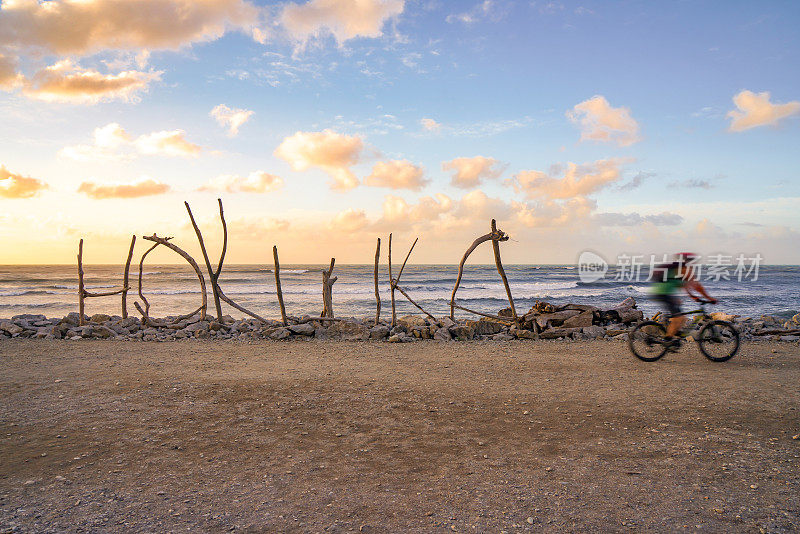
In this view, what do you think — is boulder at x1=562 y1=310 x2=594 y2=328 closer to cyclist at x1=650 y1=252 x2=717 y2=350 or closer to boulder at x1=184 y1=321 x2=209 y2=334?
cyclist at x1=650 y1=252 x2=717 y2=350

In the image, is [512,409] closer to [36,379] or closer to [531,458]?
[531,458]

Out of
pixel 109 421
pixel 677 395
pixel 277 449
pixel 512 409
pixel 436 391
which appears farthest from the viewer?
pixel 436 391

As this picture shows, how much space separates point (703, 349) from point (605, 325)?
418 cm

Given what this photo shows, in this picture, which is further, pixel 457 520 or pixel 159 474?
pixel 159 474

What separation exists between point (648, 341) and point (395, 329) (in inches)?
225

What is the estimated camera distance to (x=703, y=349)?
864 centimetres

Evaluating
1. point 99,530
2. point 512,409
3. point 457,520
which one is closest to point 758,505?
point 457,520

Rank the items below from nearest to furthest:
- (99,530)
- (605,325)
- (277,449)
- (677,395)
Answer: (99,530) → (277,449) → (677,395) → (605,325)

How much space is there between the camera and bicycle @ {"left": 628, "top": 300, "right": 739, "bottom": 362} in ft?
27.8

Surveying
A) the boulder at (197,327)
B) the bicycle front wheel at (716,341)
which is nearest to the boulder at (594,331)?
the bicycle front wheel at (716,341)

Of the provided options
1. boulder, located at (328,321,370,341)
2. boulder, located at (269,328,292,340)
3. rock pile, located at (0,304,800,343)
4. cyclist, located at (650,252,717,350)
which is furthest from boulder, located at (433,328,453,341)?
cyclist, located at (650,252,717,350)

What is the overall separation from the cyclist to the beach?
710 millimetres

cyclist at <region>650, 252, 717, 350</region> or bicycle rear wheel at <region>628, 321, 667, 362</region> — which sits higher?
cyclist at <region>650, 252, 717, 350</region>

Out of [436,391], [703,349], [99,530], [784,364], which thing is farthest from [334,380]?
[784,364]
